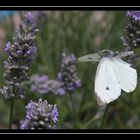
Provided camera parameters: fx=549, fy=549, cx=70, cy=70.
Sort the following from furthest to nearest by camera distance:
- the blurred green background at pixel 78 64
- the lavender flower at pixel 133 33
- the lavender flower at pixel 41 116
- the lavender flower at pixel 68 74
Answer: the blurred green background at pixel 78 64, the lavender flower at pixel 68 74, the lavender flower at pixel 133 33, the lavender flower at pixel 41 116

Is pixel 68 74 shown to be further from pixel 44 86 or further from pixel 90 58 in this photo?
pixel 90 58

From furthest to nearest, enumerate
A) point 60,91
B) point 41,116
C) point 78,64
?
point 78,64 < point 60,91 < point 41,116

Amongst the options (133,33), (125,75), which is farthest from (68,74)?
(125,75)

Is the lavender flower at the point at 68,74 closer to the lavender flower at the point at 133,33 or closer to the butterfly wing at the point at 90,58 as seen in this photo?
the lavender flower at the point at 133,33

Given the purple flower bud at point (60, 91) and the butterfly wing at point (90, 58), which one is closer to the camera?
the butterfly wing at point (90, 58)

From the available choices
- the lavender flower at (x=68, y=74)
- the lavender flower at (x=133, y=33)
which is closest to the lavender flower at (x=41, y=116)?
the lavender flower at (x=133, y=33)
